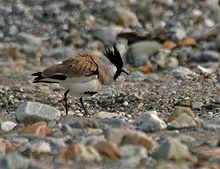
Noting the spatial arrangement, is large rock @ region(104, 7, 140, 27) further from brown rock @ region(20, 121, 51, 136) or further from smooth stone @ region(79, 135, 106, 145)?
smooth stone @ region(79, 135, 106, 145)

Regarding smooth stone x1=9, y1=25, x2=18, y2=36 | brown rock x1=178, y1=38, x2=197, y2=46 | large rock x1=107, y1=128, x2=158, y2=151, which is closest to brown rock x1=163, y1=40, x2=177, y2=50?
brown rock x1=178, y1=38, x2=197, y2=46

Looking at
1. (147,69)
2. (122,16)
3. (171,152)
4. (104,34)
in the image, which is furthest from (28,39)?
(171,152)

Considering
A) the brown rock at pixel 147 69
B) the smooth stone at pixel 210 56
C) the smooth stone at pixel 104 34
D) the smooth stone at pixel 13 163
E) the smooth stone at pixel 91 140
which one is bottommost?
the brown rock at pixel 147 69

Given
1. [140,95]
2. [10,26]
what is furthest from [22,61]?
[140,95]

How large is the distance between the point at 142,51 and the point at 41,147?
19.8ft

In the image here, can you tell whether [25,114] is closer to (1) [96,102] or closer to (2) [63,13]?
(1) [96,102]

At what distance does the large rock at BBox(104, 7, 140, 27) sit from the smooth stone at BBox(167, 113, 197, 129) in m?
6.96

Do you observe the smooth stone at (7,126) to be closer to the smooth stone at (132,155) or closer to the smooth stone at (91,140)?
the smooth stone at (91,140)

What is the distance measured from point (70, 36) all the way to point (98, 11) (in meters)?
1.67

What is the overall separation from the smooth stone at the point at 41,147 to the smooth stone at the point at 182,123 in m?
1.32

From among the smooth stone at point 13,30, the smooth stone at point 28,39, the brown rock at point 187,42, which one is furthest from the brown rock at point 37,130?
the smooth stone at point 13,30

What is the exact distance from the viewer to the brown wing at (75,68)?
442 centimetres

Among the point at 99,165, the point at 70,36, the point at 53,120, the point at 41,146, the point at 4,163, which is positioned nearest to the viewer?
the point at 4,163

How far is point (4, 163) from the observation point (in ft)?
7.16
